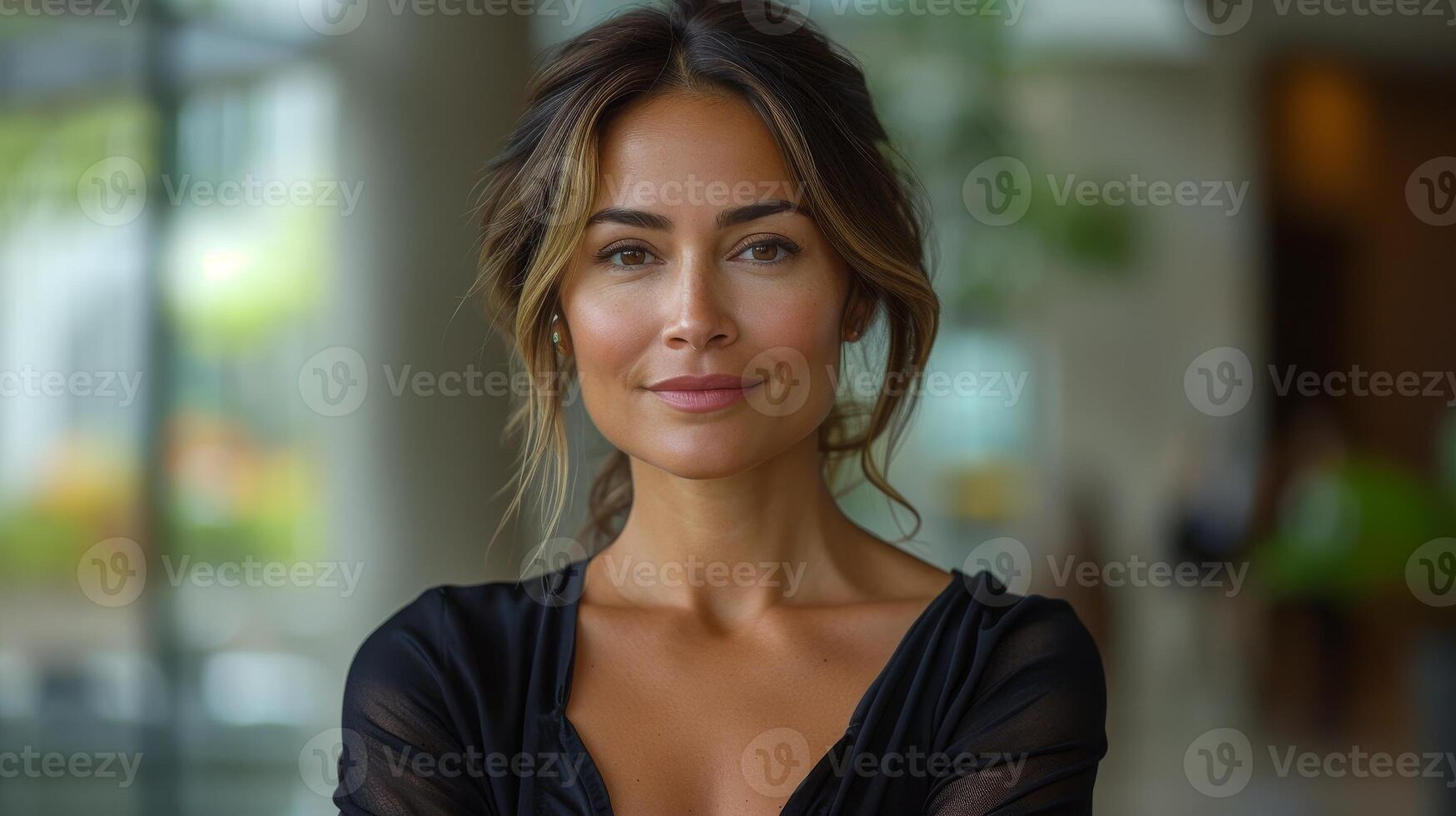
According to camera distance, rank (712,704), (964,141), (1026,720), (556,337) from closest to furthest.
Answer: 1. (1026,720)
2. (712,704)
3. (556,337)
4. (964,141)

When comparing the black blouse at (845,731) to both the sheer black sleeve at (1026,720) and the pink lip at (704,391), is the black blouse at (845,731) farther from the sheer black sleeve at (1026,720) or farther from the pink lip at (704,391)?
the pink lip at (704,391)

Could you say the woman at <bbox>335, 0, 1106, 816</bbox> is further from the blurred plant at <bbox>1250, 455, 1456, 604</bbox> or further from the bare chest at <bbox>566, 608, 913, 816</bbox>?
the blurred plant at <bbox>1250, 455, 1456, 604</bbox>

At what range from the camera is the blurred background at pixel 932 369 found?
4.03m

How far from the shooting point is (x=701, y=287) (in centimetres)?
149

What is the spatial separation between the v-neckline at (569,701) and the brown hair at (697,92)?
0.44ft

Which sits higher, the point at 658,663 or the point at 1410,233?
the point at 1410,233

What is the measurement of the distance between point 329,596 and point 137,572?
1.91 ft

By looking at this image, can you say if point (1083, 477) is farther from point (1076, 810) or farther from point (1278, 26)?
point (1076, 810)

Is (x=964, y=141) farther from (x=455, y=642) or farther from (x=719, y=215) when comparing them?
(x=455, y=642)

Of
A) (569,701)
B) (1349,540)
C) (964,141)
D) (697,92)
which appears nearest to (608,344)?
(697,92)

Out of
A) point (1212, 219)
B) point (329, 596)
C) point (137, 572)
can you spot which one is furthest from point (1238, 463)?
point (137, 572)

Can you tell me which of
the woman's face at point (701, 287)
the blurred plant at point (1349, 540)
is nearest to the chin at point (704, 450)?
the woman's face at point (701, 287)

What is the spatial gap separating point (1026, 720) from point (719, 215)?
2.10 ft

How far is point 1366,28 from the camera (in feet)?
25.1
